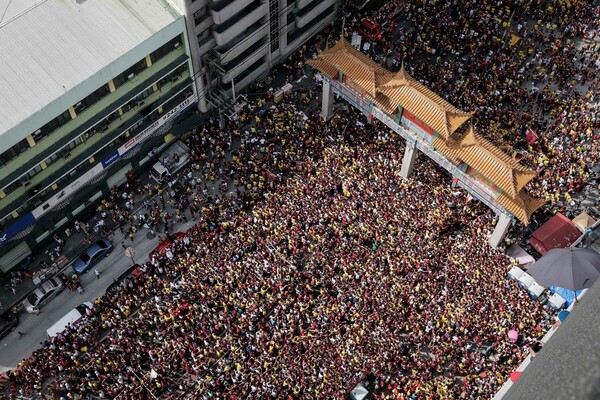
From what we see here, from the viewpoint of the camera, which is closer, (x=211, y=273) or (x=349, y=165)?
(x=211, y=273)

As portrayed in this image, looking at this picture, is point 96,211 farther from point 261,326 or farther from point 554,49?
point 554,49

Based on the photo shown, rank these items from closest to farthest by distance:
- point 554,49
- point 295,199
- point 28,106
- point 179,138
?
point 28,106, point 295,199, point 179,138, point 554,49

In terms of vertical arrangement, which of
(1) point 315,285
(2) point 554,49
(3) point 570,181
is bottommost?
A: (3) point 570,181

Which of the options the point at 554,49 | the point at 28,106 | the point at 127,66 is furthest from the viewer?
the point at 554,49

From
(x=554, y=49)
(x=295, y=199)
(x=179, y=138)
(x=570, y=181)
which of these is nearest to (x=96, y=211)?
(x=179, y=138)

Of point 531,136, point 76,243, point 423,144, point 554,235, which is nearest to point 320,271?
point 423,144

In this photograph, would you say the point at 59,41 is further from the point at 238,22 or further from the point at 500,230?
the point at 500,230
